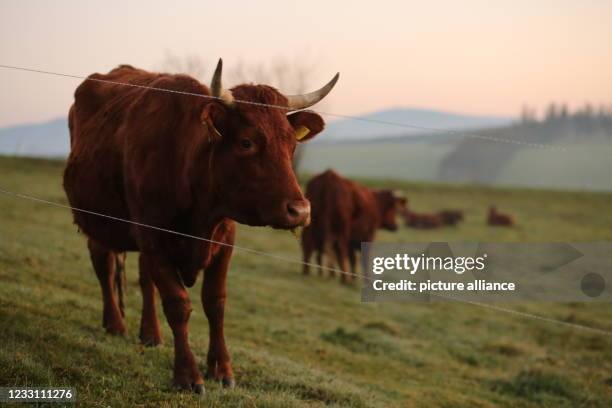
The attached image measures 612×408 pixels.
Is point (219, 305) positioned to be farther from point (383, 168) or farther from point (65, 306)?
point (383, 168)

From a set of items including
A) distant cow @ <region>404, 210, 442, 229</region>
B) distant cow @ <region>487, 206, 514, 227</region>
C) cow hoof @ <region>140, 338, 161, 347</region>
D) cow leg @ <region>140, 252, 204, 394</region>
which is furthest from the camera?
distant cow @ <region>487, 206, 514, 227</region>

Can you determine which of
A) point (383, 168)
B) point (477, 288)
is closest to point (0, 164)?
point (477, 288)

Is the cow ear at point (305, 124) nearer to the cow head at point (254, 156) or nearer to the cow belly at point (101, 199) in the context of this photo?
the cow head at point (254, 156)

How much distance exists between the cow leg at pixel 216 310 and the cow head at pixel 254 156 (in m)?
0.84

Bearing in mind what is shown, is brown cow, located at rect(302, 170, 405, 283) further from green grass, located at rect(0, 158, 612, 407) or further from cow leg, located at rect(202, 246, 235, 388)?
cow leg, located at rect(202, 246, 235, 388)

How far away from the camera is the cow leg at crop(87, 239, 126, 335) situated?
7676mm

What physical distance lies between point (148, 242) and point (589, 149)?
140 meters

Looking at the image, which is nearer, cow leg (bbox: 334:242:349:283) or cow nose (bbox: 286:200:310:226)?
cow nose (bbox: 286:200:310:226)

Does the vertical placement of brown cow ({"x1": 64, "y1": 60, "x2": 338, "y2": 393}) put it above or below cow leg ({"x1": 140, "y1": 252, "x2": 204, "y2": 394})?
above

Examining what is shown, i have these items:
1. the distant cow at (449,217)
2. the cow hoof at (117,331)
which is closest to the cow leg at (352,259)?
the cow hoof at (117,331)

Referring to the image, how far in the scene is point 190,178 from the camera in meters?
5.77

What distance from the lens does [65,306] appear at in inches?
337

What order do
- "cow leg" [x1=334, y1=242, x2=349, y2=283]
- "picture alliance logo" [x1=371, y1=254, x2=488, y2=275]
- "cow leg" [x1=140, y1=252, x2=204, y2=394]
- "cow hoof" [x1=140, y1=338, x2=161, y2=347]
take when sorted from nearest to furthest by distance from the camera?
"cow leg" [x1=140, y1=252, x2=204, y2=394] → "cow hoof" [x1=140, y1=338, x2=161, y2=347] → "cow leg" [x1=334, y1=242, x2=349, y2=283] → "picture alliance logo" [x1=371, y1=254, x2=488, y2=275]

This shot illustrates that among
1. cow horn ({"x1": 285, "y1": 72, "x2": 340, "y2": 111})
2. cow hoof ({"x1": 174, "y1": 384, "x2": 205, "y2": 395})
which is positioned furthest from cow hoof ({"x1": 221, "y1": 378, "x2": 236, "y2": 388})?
cow horn ({"x1": 285, "y1": 72, "x2": 340, "y2": 111})
